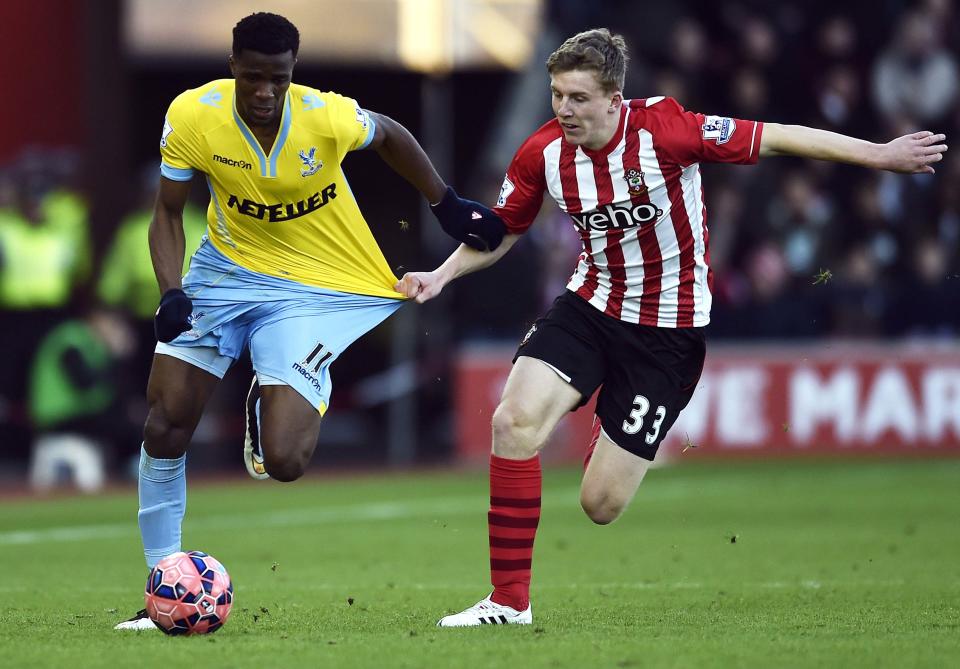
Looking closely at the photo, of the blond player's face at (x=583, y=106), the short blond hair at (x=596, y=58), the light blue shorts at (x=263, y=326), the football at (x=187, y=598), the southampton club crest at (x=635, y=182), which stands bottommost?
the football at (x=187, y=598)

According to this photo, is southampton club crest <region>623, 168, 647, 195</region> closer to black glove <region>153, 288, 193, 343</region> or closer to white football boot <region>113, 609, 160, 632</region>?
black glove <region>153, 288, 193, 343</region>

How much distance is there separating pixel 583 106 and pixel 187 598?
2418 millimetres

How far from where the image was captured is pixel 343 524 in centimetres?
1153

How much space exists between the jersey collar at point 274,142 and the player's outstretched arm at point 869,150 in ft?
6.41

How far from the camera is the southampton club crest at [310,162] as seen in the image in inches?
264

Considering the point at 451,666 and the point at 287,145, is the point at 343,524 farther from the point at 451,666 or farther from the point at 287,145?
the point at 451,666

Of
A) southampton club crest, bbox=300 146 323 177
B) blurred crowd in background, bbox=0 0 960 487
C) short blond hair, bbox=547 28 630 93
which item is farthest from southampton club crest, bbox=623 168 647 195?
blurred crowd in background, bbox=0 0 960 487

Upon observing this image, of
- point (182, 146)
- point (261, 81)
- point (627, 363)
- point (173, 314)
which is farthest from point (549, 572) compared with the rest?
point (261, 81)

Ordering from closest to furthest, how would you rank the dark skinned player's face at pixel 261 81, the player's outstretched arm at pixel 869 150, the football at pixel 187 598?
1. the football at pixel 187 598
2. the dark skinned player's face at pixel 261 81
3. the player's outstretched arm at pixel 869 150

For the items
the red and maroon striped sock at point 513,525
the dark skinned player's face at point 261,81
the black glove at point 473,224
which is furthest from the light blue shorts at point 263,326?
the red and maroon striped sock at point 513,525

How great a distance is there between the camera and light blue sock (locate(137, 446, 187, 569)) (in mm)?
6715

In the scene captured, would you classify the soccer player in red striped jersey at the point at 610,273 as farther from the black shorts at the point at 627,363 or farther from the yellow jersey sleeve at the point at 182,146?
the yellow jersey sleeve at the point at 182,146

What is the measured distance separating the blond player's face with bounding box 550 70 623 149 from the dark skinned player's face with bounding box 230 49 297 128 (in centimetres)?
105

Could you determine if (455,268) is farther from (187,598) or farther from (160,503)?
→ (187,598)
